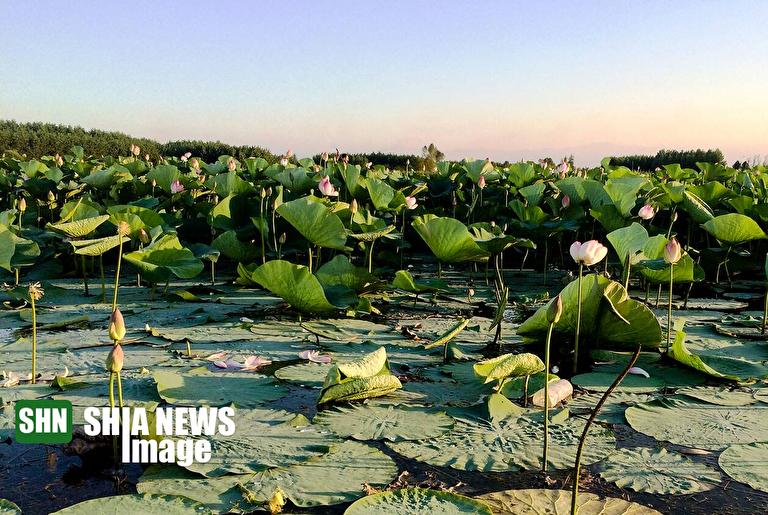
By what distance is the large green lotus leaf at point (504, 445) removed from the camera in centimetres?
166

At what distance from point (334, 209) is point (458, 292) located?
0.90 metres

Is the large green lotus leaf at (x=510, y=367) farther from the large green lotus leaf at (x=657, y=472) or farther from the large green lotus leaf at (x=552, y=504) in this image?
the large green lotus leaf at (x=552, y=504)

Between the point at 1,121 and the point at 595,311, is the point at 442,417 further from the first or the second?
the point at 1,121

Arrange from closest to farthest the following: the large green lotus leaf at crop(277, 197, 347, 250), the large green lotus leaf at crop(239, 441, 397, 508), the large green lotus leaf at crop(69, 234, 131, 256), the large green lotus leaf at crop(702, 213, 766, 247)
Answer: the large green lotus leaf at crop(239, 441, 397, 508) → the large green lotus leaf at crop(69, 234, 131, 256) → the large green lotus leaf at crop(277, 197, 347, 250) → the large green lotus leaf at crop(702, 213, 766, 247)

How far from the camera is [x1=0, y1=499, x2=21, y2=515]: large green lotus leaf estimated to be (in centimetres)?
134

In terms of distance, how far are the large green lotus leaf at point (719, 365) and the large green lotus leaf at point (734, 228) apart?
1.43 m

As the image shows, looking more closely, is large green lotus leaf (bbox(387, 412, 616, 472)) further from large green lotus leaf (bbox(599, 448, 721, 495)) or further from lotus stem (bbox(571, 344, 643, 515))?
lotus stem (bbox(571, 344, 643, 515))

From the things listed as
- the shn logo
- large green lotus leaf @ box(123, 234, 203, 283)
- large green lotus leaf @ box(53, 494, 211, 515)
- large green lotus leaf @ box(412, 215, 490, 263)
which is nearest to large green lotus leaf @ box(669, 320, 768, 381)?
large green lotus leaf @ box(412, 215, 490, 263)

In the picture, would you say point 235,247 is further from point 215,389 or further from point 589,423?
point 589,423

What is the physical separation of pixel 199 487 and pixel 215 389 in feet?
2.08

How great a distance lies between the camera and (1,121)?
1781 cm

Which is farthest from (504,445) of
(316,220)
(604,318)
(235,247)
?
(235,247)

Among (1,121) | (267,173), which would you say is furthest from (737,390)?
(1,121)

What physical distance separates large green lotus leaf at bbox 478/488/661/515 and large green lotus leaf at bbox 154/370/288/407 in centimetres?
87
